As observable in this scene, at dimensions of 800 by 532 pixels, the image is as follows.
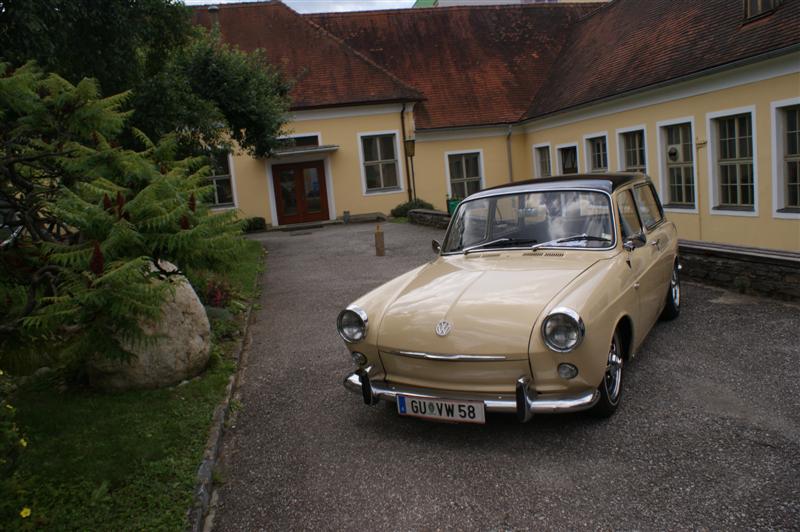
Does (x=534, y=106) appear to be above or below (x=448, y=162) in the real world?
above

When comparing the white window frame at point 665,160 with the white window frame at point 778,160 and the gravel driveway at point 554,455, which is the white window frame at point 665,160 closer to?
the white window frame at point 778,160

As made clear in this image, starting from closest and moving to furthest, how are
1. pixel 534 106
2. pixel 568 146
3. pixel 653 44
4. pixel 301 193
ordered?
pixel 653 44
pixel 568 146
pixel 534 106
pixel 301 193

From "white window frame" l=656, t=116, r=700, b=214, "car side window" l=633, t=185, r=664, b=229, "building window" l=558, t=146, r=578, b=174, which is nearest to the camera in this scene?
"car side window" l=633, t=185, r=664, b=229

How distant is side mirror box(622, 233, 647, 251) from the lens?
5.43 meters

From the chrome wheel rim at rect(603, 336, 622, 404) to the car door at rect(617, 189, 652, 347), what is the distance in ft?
1.32

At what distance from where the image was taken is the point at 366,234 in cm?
1980

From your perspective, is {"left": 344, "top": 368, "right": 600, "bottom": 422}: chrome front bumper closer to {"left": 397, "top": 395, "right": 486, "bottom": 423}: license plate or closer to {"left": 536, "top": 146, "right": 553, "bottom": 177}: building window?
{"left": 397, "top": 395, "right": 486, "bottom": 423}: license plate

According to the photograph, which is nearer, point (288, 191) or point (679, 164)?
point (679, 164)

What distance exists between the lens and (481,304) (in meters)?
4.56

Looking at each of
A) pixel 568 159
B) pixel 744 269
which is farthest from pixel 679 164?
pixel 744 269

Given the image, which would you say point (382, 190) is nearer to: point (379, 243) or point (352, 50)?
point (352, 50)

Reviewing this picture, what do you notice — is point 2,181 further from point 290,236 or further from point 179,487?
point 290,236

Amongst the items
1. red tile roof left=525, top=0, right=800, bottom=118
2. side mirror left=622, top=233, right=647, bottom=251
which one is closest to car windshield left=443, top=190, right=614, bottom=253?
side mirror left=622, top=233, right=647, bottom=251

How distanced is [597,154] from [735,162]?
6.12 metres
